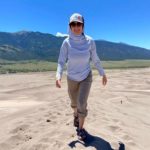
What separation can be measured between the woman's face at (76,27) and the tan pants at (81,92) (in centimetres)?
85

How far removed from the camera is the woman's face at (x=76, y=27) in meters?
6.36

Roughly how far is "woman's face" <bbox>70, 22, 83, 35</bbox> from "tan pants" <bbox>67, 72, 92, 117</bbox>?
2.79ft

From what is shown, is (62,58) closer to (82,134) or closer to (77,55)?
(77,55)

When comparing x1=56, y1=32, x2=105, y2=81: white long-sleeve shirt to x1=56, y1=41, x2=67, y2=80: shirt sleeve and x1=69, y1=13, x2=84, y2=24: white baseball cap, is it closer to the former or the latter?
x1=56, y1=41, x2=67, y2=80: shirt sleeve

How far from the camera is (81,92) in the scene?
651cm

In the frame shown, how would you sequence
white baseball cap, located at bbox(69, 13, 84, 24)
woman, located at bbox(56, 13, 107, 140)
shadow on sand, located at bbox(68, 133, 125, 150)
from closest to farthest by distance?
shadow on sand, located at bbox(68, 133, 125, 150)
white baseball cap, located at bbox(69, 13, 84, 24)
woman, located at bbox(56, 13, 107, 140)

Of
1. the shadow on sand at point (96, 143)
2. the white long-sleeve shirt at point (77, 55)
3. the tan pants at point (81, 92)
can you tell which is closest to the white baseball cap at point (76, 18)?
the white long-sleeve shirt at point (77, 55)

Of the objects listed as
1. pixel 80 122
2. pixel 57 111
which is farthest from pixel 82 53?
pixel 57 111

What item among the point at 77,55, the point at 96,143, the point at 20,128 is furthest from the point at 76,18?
the point at 20,128

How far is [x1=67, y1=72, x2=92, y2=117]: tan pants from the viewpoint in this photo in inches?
256

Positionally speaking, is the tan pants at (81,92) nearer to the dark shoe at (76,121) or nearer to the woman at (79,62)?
the woman at (79,62)

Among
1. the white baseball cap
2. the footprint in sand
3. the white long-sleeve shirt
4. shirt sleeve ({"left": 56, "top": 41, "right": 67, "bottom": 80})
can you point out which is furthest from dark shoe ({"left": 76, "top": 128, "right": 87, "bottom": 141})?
the white baseball cap

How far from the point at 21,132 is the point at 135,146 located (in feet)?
7.28

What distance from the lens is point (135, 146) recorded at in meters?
6.43
